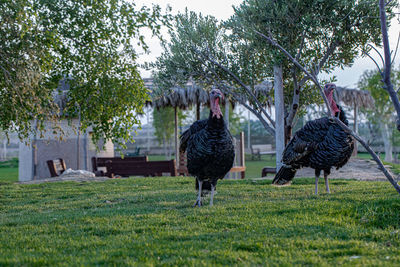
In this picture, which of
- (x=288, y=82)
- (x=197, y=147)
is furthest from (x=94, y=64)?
(x=288, y=82)

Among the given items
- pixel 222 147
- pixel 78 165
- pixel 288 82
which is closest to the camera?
pixel 222 147

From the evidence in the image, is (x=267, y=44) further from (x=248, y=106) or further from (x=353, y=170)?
(x=353, y=170)

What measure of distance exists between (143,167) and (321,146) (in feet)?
30.7

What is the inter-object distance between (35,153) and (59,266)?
17.2 metres

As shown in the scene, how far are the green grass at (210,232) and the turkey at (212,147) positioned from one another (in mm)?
664

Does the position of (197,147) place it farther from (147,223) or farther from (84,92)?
(84,92)

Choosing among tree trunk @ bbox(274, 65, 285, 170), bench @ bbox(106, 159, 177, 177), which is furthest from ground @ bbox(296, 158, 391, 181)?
bench @ bbox(106, 159, 177, 177)

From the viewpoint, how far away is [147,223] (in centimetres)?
537

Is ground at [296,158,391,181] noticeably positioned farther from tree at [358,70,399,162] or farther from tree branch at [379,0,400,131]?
tree at [358,70,399,162]

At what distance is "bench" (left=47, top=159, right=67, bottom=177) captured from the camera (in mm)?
15922

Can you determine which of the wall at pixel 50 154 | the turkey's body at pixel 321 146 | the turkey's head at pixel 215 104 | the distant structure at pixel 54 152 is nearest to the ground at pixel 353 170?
the turkey's body at pixel 321 146

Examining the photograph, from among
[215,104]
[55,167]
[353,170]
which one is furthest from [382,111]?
[215,104]

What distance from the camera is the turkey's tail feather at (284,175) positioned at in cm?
859

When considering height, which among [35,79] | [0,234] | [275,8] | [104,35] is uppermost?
[275,8]
